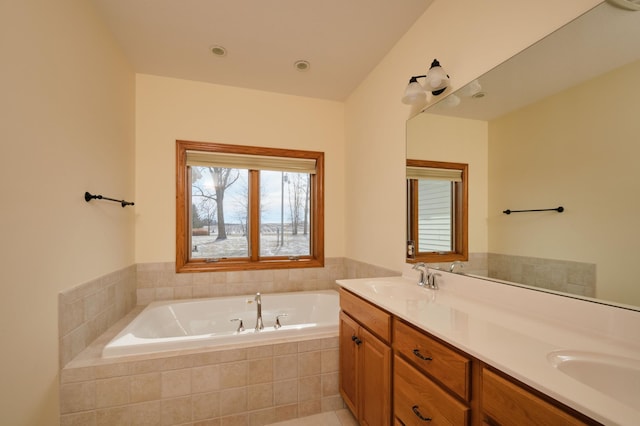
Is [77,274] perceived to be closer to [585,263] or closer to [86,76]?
[86,76]

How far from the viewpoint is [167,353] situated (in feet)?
A: 5.27

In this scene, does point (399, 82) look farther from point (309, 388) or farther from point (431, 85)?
point (309, 388)

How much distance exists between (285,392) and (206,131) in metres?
2.37

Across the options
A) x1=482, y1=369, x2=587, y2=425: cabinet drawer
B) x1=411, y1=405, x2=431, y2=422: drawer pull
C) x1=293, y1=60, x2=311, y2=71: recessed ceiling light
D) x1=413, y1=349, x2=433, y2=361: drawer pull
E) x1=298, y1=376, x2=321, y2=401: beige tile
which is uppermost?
x1=293, y1=60, x2=311, y2=71: recessed ceiling light

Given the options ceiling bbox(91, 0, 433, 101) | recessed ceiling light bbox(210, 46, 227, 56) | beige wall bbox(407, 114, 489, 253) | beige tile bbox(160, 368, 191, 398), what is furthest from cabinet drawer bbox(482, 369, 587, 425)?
recessed ceiling light bbox(210, 46, 227, 56)

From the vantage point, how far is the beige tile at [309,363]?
1.80 metres

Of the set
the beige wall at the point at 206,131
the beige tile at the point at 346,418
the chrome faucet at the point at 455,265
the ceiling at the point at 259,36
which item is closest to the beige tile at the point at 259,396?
the beige tile at the point at 346,418

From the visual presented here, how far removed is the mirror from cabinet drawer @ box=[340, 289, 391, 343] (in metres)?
0.56

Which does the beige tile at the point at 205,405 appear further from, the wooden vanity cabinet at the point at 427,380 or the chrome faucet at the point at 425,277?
the chrome faucet at the point at 425,277

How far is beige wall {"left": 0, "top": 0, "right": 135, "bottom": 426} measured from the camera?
1103 millimetres

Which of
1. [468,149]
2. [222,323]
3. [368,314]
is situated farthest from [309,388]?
[468,149]

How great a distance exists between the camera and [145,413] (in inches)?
60.4

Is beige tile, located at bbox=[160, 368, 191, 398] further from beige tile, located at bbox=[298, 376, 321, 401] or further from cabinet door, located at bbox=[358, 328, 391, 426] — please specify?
cabinet door, located at bbox=[358, 328, 391, 426]

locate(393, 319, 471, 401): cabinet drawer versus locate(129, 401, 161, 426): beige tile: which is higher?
locate(393, 319, 471, 401): cabinet drawer
